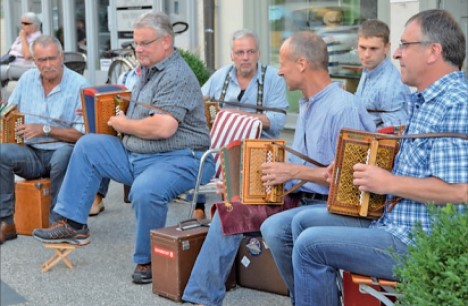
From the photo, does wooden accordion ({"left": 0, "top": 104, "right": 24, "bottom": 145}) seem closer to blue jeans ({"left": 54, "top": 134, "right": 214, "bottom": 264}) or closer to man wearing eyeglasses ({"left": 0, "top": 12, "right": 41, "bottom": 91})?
blue jeans ({"left": 54, "top": 134, "right": 214, "bottom": 264})

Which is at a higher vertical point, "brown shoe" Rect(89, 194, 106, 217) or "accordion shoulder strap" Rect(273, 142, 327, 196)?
"accordion shoulder strap" Rect(273, 142, 327, 196)

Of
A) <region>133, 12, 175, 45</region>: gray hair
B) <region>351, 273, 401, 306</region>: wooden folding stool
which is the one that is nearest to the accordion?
<region>133, 12, 175, 45</region>: gray hair

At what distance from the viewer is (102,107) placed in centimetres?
553

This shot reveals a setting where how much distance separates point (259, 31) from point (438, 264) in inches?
293

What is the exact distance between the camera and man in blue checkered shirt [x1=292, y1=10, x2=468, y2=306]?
3301 millimetres

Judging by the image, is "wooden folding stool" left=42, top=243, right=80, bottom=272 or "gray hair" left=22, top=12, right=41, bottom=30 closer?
"wooden folding stool" left=42, top=243, right=80, bottom=272

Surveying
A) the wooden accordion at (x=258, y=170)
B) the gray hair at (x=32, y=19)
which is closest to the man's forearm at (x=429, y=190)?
the wooden accordion at (x=258, y=170)

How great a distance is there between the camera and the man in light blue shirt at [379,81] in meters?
5.48

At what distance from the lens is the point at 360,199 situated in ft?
12.0

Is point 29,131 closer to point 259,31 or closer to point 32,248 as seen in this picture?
point 32,248

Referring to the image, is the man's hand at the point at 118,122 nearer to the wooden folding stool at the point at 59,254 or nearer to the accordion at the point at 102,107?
the accordion at the point at 102,107

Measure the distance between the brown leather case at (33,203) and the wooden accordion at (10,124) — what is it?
34 centimetres

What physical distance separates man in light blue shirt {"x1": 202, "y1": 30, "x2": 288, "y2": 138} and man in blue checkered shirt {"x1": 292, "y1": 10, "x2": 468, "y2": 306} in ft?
8.52

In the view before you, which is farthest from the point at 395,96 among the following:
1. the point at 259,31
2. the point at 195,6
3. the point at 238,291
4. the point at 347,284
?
the point at 195,6
